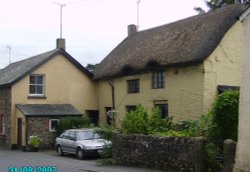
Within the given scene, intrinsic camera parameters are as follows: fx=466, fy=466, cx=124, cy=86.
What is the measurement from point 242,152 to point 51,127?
20.0 meters

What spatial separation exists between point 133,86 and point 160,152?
13995mm

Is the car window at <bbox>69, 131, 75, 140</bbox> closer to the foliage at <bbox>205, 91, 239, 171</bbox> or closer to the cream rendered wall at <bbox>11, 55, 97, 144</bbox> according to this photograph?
the cream rendered wall at <bbox>11, 55, 97, 144</bbox>

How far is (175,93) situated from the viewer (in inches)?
1078

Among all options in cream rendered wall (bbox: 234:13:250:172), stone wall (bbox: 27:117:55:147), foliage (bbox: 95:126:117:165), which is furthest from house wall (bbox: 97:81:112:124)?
cream rendered wall (bbox: 234:13:250:172)

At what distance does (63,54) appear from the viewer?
116ft

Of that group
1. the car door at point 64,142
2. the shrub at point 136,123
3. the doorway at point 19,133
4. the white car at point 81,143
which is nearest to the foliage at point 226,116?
the shrub at point 136,123

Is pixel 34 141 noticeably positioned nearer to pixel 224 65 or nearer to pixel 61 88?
pixel 61 88

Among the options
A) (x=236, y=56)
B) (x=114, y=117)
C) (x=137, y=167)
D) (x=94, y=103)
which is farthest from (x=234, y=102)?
(x=94, y=103)

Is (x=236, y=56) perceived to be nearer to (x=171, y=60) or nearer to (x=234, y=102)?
(x=171, y=60)

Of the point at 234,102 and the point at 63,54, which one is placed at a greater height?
the point at 63,54

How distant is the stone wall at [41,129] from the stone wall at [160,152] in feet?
39.9

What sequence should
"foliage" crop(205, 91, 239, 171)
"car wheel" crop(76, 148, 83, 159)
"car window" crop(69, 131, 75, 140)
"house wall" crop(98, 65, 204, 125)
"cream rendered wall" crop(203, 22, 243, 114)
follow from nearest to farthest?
"foliage" crop(205, 91, 239, 171)
"car wheel" crop(76, 148, 83, 159)
"car window" crop(69, 131, 75, 140)
"cream rendered wall" crop(203, 22, 243, 114)
"house wall" crop(98, 65, 204, 125)

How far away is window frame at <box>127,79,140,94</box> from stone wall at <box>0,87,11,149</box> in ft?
28.7

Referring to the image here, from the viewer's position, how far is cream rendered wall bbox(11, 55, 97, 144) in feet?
110
